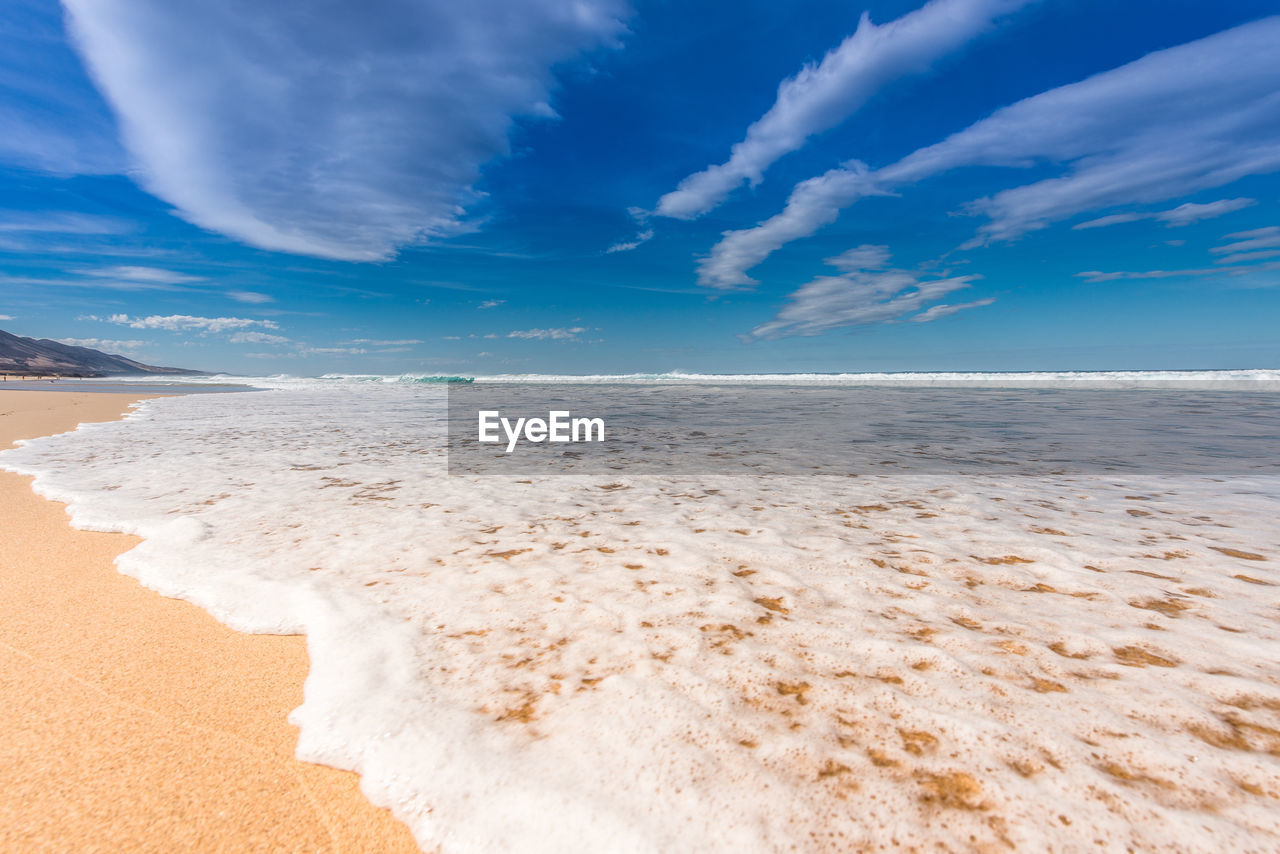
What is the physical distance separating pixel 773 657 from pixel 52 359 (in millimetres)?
150369

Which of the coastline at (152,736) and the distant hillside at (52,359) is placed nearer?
the coastline at (152,736)

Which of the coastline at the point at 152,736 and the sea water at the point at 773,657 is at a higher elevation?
the sea water at the point at 773,657

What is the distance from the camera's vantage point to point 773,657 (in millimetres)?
2730

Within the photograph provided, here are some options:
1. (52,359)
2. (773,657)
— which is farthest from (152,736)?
(52,359)

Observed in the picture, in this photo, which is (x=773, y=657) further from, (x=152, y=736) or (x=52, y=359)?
(x=52, y=359)

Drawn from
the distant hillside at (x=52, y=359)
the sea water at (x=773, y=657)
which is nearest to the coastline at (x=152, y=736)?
the sea water at (x=773, y=657)

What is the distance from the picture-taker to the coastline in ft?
6.04

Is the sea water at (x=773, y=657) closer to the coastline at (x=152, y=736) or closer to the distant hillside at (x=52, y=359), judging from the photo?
the coastline at (x=152, y=736)

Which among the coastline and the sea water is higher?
the sea water

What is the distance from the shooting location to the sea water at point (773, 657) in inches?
71.1

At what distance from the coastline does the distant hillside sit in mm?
103367

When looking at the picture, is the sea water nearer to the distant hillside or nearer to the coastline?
the coastline

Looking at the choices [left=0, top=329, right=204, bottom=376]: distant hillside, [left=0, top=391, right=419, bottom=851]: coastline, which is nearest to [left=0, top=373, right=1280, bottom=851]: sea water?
[left=0, top=391, right=419, bottom=851]: coastline

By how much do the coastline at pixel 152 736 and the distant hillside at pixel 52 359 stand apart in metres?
103
